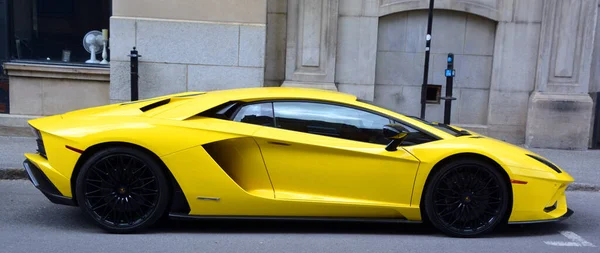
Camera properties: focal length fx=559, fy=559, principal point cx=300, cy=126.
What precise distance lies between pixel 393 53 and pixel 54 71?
570 cm

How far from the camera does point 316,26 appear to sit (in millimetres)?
9359

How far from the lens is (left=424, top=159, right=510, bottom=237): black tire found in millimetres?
4871

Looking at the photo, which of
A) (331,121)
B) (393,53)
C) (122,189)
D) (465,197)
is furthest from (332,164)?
(393,53)

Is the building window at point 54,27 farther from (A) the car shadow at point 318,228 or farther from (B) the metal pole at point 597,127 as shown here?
(B) the metal pole at point 597,127

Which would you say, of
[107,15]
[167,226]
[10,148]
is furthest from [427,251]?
[107,15]

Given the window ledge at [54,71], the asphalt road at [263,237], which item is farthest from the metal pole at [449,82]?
the window ledge at [54,71]

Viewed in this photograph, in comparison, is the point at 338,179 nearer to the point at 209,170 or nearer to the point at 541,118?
the point at 209,170

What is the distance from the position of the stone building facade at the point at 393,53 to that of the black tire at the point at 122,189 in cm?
461

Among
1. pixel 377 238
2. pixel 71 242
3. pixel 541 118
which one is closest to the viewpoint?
pixel 71 242

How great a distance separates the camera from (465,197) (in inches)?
193

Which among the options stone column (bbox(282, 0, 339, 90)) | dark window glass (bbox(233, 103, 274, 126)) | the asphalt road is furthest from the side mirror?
stone column (bbox(282, 0, 339, 90))

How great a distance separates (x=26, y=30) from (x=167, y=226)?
6.08 metres

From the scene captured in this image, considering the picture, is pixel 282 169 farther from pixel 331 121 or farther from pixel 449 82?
pixel 449 82

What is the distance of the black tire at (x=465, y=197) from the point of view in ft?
16.0
